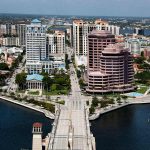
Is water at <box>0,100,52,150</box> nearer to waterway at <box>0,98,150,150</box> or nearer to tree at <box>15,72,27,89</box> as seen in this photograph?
waterway at <box>0,98,150,150</box>

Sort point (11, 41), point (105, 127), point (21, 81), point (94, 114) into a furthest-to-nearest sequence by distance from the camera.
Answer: point (11, 41) → point (21, 81) → point (94, 114) → point (105, 127)

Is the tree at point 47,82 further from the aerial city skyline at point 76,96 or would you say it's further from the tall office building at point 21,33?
the tall office building at point 21,33

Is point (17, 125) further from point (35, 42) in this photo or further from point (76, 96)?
point (35, 42)

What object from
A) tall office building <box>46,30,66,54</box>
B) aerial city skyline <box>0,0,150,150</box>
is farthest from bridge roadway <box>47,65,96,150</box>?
tall office building <box>46,30,66,54</box>

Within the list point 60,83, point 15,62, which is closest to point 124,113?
point 60,83

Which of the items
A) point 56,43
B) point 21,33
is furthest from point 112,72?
point 21,33

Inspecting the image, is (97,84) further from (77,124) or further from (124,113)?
(77,124)
